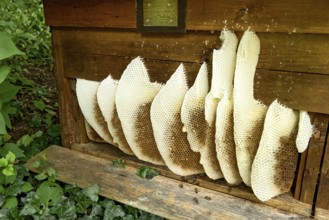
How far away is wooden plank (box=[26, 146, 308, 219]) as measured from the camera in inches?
64.6

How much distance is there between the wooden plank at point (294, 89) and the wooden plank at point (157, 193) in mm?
575

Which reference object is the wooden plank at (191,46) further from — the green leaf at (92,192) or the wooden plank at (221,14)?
the green leaf at (92,192)

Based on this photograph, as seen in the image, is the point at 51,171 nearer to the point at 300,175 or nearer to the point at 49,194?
the point at 49,194

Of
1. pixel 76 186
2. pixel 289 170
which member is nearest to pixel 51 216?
pixel 76 186

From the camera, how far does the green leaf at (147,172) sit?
1926mm

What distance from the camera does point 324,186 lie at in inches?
60.7

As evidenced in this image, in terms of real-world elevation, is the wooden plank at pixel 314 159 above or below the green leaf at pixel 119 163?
above

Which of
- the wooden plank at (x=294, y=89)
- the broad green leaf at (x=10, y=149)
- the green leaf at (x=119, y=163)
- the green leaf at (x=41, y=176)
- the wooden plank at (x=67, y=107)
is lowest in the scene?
the green leaf at (x=41, y=176)

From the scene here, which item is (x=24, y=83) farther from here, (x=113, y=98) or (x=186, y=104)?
(x=186, y=104)

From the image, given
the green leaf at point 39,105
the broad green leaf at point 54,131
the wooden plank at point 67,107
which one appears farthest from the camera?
the green leaf at point 39,105

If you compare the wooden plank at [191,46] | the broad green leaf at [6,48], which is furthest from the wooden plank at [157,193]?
the broad green leaf at [6,48]

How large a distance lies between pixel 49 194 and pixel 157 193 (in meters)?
0.66

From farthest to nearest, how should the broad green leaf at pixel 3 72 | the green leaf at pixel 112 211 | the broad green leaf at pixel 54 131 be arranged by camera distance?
the broad green leaf at pixel 54 131 < the green leaf at pixel 112 211 < the broad green leaf at pixel 3 72

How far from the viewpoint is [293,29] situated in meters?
1.33
